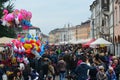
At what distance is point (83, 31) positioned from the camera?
6649 inches

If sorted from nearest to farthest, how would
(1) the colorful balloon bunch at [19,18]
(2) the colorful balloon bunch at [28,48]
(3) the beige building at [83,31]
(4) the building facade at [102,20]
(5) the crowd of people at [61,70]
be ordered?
(5) the crowd of people at [61,70] < (2) the colorful balloon bunch at [28,48] < (1) the colorful balloon bunch at [19,18] < (4) the building facade at [102,20] < (3) the beige building at [83,31]

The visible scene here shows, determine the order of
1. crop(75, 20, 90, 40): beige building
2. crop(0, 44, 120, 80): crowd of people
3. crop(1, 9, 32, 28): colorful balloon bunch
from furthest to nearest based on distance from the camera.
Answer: crop(75, 20, 90, 40): beige building → crop(1, 9, 32, 28): colorful balloon bunch → crop(0, 44, 120, 80): crowd of people

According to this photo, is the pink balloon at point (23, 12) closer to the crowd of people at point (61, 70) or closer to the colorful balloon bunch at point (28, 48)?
the colorful balloon bunch at point (28, 48)

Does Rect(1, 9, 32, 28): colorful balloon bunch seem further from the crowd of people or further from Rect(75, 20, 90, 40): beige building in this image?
Rect(75, 20, 90, 40): beige building

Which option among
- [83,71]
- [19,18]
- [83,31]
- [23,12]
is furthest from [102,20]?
[83,31]

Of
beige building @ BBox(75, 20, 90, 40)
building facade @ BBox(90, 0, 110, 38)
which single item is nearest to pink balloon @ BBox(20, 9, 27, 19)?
building facade @ BBox(90, 0, 110, 38)

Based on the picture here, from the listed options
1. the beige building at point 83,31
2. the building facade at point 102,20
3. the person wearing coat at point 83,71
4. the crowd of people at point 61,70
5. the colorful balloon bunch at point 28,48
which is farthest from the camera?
the beige building at point 83,31

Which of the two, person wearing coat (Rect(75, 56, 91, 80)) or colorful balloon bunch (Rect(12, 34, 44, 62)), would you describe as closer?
person wearing coat (Rect(75, 56, 91, 80))

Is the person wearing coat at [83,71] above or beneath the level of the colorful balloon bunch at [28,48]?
beneath

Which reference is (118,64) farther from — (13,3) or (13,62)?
(13,3)

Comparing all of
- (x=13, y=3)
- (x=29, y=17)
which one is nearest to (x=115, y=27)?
(x=13, y=3)

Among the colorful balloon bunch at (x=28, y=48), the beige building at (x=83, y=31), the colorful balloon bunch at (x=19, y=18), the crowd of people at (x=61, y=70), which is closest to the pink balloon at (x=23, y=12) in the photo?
the colorful balloon bunch at (x=19, y=18)

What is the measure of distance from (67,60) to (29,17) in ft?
15.3

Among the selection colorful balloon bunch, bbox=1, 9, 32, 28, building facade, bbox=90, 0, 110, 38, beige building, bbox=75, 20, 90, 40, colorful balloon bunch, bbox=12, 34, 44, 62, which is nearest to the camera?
colorful balloon bunch, bbox=12, 34, 44, 62
